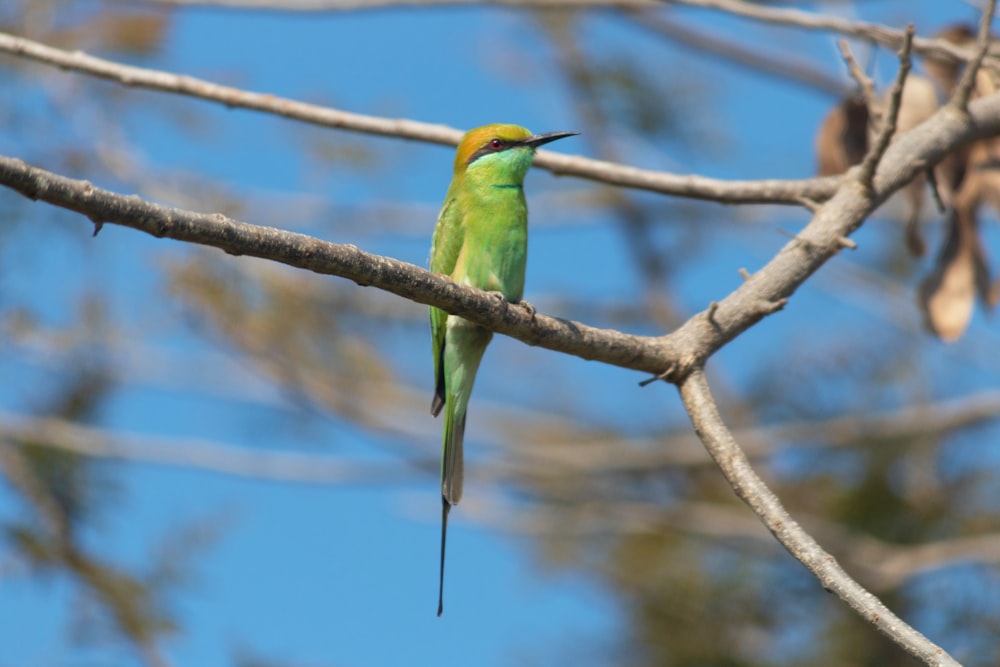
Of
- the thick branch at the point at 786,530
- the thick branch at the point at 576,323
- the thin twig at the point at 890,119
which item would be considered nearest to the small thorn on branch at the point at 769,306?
the thick branch at the point at 576,323

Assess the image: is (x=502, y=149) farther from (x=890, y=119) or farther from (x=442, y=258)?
(x=890, y=119)

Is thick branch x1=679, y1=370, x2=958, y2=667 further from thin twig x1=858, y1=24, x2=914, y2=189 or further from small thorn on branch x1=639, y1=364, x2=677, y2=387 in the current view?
thin twig x1=858, y1=24, x2=914, y2=189

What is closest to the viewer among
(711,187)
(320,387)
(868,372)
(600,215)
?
(711,187)

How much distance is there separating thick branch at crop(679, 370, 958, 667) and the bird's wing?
1111 millimetres

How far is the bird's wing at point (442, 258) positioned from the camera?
124 inches

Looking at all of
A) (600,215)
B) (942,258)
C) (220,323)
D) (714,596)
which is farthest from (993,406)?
(220,323)

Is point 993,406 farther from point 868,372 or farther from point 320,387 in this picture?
point 320,387

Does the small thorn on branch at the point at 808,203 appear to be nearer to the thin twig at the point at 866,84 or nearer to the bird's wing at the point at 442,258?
the thin twig at the point at 866,84

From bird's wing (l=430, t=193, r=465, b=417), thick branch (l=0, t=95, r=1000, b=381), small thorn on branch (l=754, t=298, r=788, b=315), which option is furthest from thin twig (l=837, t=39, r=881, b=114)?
bird's wing (l=430, t=193, r=465, b=417)

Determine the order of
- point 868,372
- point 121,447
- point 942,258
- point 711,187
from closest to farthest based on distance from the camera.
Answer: point 711,187 < point 942,258 < point 121,447 < point 868,372

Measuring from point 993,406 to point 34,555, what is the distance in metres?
3.42

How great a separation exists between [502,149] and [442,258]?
39 centimetres

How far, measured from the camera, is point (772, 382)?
525 cm

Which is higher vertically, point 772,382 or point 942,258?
point 942,258
